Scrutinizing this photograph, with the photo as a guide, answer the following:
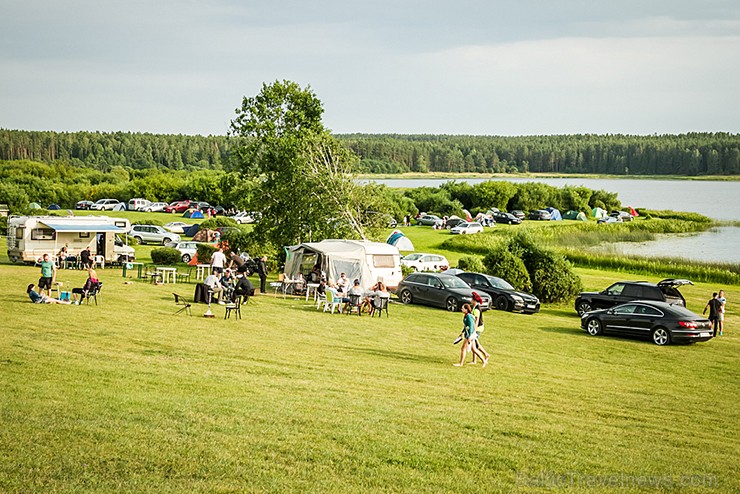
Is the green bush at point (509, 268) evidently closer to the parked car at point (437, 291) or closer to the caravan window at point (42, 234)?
the parked car at point (437, 291)

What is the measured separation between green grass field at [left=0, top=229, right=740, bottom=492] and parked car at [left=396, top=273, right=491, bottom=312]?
512cm

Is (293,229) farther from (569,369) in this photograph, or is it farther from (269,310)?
(569,369)

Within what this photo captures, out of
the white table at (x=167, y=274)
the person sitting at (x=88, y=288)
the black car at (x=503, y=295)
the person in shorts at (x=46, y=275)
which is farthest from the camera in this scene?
the white table at (x=167, y=274)

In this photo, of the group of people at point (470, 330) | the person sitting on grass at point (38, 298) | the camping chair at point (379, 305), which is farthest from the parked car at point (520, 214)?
the group of people at point (470, 330)

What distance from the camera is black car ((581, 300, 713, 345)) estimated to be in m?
21.4

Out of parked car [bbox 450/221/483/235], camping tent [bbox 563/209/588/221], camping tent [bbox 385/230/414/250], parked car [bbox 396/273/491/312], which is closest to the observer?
parked car [bbox 396/273/491/312]

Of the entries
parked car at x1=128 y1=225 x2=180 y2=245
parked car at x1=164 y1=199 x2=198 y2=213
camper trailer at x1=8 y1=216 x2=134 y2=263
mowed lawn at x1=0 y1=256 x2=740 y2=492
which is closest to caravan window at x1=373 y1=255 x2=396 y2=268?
mowed lawn at x1=0 y1=256 x2=740 y2=492

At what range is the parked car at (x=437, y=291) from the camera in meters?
26.1

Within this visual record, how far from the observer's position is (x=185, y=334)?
681 inches

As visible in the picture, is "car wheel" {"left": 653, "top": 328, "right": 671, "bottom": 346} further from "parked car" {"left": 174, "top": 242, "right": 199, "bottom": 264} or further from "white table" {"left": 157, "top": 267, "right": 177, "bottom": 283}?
"parked car" {"left": 174, "top": 242, "right": 199, "bottom": 264}

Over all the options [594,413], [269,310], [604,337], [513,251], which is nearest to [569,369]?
[594,413]

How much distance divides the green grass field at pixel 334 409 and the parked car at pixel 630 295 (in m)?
4.99

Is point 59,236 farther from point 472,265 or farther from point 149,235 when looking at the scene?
point 472,265

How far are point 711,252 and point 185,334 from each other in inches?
2035
